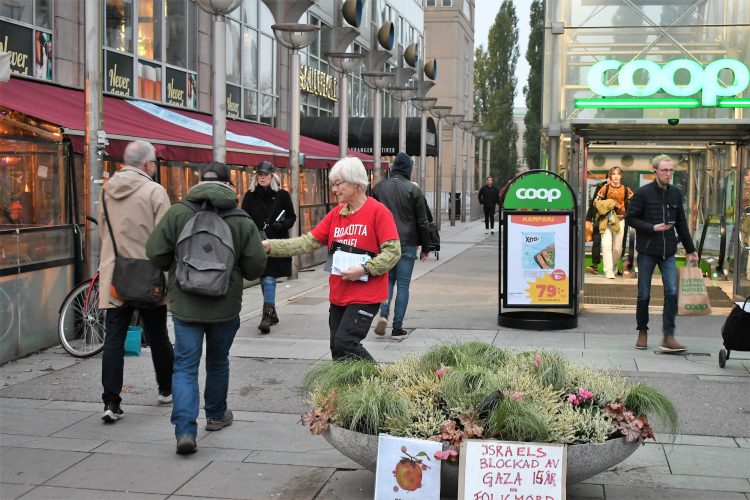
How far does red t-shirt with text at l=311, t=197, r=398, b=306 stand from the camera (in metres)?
6.31

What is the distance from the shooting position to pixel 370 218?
639 centimetres

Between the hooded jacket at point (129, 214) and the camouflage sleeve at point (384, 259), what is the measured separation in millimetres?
1597

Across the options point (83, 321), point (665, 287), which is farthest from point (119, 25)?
point (665, 287)

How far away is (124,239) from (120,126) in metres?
6.63

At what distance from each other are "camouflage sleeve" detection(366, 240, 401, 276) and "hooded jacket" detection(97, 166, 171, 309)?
160cm

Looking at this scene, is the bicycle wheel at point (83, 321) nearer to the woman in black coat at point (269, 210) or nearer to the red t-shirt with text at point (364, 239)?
the woman in black coat at point (269, 210)

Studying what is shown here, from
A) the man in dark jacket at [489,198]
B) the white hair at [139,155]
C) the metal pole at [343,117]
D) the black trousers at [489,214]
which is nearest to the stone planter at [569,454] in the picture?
the white hair at [139,155]

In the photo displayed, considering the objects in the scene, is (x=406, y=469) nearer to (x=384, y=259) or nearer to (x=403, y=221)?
(x=384, y=259)

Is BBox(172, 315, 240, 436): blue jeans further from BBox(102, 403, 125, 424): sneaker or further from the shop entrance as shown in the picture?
the shop entrance

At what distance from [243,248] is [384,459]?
189 cm

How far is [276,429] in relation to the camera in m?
6.54

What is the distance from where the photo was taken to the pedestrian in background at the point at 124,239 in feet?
22.3

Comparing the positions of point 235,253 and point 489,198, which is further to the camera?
point 489,198

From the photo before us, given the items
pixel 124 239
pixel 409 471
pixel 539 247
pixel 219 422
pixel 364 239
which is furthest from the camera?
pixel 539 247
